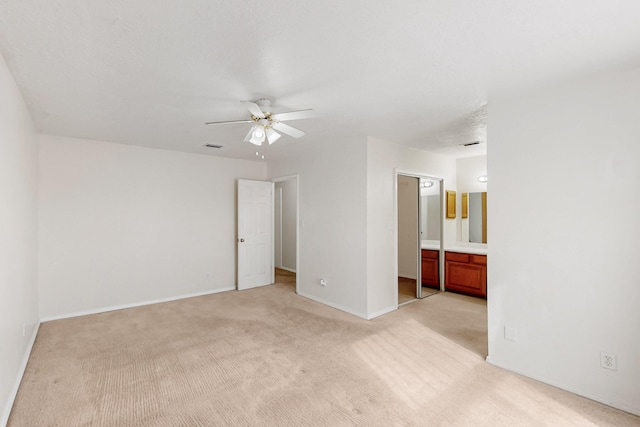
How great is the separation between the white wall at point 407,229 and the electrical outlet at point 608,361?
11.5ft

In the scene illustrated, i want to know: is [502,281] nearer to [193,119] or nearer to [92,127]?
[193,119]

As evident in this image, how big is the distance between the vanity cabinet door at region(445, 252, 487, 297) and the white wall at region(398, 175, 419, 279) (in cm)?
73

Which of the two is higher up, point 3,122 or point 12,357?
point 3,122

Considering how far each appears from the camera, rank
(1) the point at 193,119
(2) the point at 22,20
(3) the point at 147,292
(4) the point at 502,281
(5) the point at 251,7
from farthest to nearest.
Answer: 1. (3) the point at 147,292
2. (1) the point at 193,119
3. (4) the point at 502,281
4. (2) the point at 22,20
5. (5) the point at 251,7

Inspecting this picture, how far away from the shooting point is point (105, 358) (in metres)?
2.93

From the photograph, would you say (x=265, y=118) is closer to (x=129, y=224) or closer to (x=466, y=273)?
(x=129, y=224)

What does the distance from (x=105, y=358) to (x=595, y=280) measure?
4.32m

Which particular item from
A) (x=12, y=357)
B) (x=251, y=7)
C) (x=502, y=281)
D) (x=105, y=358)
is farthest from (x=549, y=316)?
(x=12, y=357)

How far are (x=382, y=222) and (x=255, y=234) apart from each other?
262cm

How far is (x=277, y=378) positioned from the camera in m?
2.57

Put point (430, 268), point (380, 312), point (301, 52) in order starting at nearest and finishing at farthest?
point (301, 52)
point (380, 312)
point (430, 268)

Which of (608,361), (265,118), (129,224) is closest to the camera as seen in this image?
(608,361)

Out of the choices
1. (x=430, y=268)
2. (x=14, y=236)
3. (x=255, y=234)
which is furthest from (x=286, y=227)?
(x=14, y=236)

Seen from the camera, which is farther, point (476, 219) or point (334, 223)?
point (476, 219)
